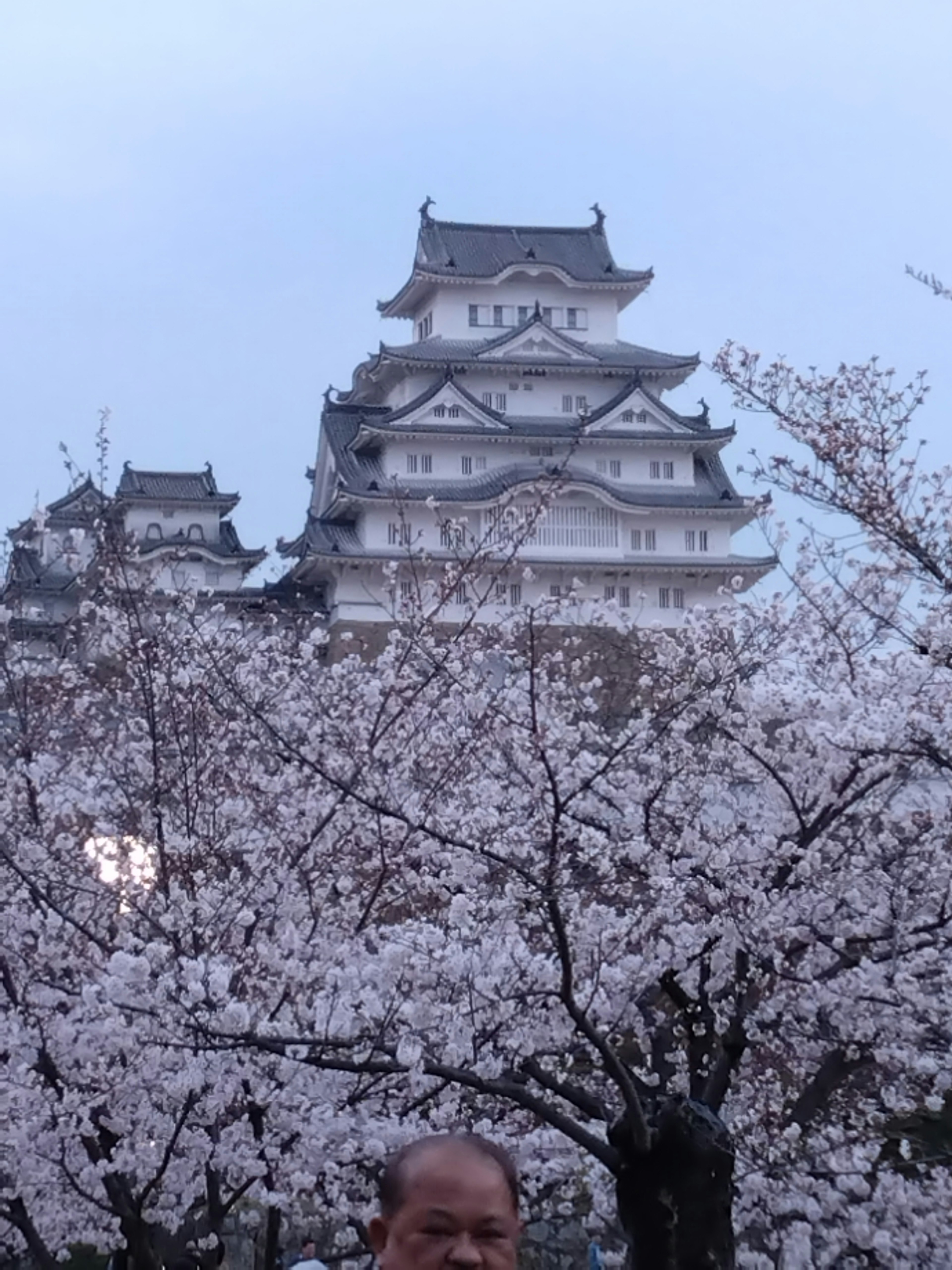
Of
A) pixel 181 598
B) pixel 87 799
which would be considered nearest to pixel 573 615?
pixel 181 598

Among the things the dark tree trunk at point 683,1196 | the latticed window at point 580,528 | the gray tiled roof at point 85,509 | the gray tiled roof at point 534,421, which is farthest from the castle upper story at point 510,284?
the dark tree trunk at point 683,1196

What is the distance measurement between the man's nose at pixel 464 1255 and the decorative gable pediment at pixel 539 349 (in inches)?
1353

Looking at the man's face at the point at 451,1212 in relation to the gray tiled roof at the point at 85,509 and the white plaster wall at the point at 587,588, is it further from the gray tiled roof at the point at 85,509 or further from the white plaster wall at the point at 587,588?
the white plaster wall at the point at 587,588

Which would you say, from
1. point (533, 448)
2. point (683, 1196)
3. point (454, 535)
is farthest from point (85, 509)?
point (533, 448)

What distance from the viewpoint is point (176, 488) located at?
3825cm

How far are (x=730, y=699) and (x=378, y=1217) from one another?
5650 millimetres

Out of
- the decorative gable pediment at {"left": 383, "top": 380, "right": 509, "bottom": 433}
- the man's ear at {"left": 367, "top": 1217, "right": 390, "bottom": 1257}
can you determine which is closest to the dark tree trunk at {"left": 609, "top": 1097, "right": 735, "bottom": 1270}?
the man's ear at {"left": 367, "top": 1217, "right": 390, "bottom": 1257}

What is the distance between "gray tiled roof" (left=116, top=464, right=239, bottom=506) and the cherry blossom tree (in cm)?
2926

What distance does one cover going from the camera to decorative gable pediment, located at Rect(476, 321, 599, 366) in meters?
35.8

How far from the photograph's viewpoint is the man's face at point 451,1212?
203 cm

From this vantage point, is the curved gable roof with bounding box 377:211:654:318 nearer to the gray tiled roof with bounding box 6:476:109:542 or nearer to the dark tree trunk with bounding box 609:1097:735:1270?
the gray tiled roof with bounding box 6:476:109:542

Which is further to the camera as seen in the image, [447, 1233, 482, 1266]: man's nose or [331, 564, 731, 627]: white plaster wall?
[331, 564, 731, 627]: white plaster wall

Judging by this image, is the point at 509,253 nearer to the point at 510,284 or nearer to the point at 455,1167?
the point at 510,284

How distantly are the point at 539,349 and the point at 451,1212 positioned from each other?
3502cm
